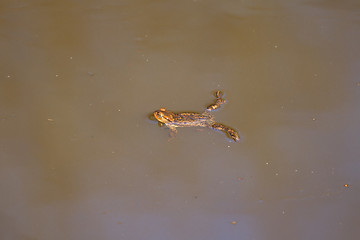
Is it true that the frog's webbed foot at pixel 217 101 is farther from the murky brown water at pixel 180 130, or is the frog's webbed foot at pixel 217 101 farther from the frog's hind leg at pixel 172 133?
the frog's hind leg at pixel 172 133

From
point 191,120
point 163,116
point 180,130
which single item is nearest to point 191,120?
point 191,120

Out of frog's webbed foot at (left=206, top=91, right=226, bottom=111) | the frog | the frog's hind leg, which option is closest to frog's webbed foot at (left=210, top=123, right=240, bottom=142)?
the frog

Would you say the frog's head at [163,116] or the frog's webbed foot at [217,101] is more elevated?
the frog's webbed foot at [217,101]

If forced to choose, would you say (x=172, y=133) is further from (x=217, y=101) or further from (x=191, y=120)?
(x=217, y=101)

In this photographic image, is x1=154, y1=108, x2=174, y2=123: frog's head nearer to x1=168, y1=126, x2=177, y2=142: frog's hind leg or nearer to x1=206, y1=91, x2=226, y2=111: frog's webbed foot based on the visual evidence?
x1=168, y1=126, x2=177, y2=142: frog's hind leg

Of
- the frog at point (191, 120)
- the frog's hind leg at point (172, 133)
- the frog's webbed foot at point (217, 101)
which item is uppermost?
the frog's webbed foot at point (217, 101)

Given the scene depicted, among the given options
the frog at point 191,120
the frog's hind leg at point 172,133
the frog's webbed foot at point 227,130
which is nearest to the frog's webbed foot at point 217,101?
the frog at point 191,120

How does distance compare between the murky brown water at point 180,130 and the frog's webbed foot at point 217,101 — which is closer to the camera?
the murky brown water at point 180,130

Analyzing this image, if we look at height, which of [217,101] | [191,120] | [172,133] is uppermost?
[217,101]
